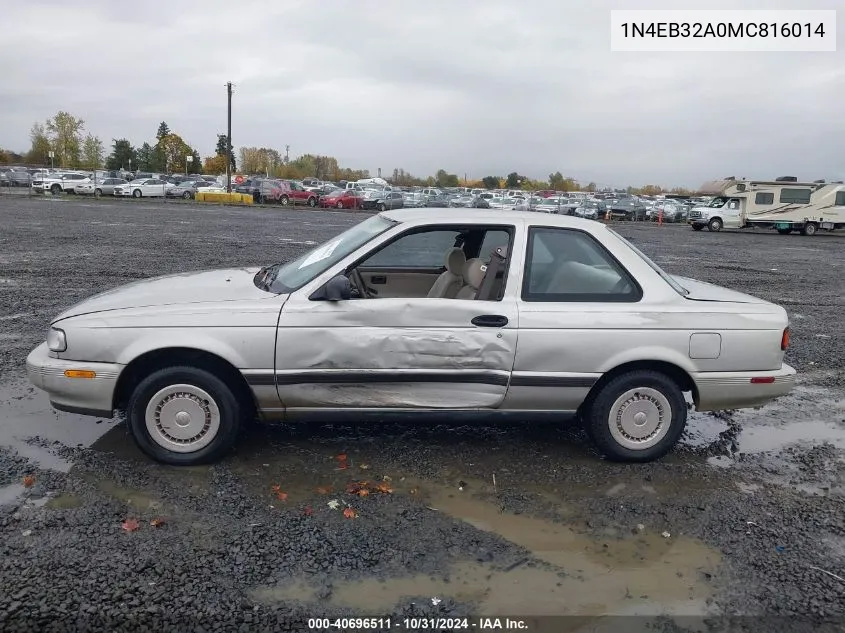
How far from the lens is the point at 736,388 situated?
4.54 metres

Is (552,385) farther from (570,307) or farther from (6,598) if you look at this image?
(6,598)

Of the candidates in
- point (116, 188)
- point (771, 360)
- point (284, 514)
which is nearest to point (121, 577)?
point (284, 514)

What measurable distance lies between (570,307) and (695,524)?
146cm

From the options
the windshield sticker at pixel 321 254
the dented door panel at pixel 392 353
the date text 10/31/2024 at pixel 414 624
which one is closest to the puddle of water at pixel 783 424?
the dented door panel at pixel 392 353

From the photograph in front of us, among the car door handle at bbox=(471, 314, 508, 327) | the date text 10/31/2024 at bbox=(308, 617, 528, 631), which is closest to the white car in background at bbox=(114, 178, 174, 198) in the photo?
the car door handle at bbox=(471, 314, 508, 327)

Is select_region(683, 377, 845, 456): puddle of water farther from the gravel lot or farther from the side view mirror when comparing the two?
the side view mirror

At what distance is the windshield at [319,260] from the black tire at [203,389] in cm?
72

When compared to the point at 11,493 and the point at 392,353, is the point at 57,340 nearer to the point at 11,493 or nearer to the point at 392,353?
the point at 11,493

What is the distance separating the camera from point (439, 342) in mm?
4281

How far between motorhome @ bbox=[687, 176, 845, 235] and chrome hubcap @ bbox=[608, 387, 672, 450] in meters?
33.1

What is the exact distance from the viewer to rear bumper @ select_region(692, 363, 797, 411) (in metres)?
4.51

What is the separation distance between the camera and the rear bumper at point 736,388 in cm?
451

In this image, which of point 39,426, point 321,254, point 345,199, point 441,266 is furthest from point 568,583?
point 345,199

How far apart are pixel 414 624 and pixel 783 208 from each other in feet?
118
